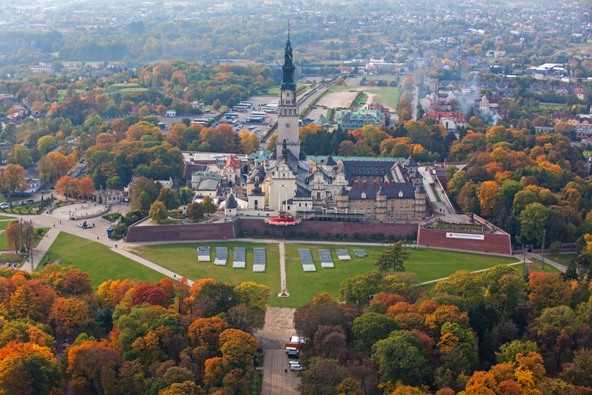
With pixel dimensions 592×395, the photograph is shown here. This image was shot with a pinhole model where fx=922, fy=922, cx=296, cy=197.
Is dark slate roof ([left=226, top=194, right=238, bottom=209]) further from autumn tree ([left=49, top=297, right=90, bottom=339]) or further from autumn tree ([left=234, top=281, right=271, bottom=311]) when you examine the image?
autumn tree ([left=49, top=297, right=90, bottom=339])

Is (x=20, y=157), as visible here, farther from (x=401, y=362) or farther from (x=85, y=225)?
(x=401, y=362)

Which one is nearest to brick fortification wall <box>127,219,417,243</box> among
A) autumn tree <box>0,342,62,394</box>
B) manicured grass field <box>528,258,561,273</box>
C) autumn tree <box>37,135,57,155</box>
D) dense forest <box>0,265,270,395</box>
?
manicured grass field <box>528,258,561,273</box>

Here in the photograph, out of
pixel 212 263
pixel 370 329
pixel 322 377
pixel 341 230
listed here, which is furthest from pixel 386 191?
pixel 322 377

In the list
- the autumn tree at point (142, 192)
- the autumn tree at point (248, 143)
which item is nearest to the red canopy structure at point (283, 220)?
the autumn tree at point (142, 192)

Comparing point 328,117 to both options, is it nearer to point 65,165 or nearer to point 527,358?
point 65,165

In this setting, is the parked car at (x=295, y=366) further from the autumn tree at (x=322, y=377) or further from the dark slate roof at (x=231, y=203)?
the dark slate roof at (x=231, y=203)

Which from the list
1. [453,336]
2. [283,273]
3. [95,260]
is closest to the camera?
[453,336]
